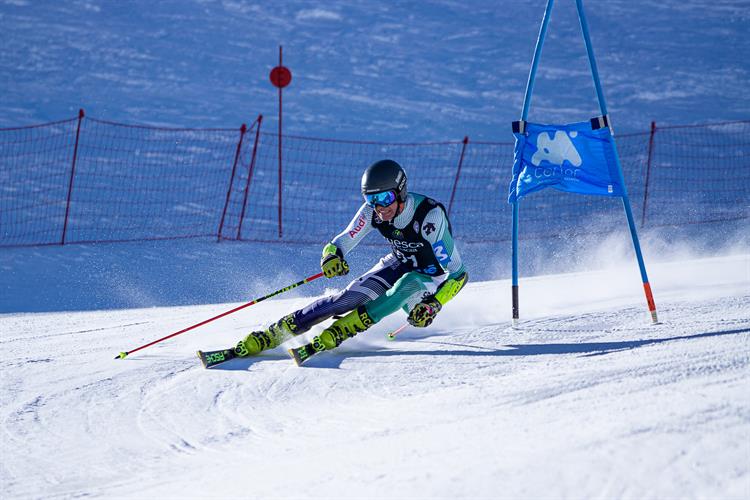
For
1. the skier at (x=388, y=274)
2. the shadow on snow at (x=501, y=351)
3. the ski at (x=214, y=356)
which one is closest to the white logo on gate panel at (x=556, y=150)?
the skier at (x=388, y=274)

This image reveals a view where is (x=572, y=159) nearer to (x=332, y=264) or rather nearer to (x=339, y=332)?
(x=332, y=264)

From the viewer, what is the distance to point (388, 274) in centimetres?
783

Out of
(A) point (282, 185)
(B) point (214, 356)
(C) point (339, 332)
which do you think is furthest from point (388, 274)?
(A) point (282, 185)

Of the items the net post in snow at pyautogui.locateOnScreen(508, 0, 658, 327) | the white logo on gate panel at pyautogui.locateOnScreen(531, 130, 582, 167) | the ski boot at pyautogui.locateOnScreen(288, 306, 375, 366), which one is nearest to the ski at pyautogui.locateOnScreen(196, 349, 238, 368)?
the ski boot at pyautogui.locateOnScreen(288, 306, 375, 366)

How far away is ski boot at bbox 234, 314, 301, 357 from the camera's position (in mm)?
7594

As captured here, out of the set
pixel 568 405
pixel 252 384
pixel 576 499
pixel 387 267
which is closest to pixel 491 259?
pixel 387 267

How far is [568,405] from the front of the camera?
570 cm

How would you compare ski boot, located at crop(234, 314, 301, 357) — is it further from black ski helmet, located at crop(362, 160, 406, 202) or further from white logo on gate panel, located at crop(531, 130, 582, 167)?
white logo on gate panel, located at crop(531, 130, 582, 167)

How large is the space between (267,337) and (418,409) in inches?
74.8

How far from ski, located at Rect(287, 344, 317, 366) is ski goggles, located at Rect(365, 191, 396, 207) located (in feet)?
3.83

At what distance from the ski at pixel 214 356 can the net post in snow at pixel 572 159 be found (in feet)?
7.87

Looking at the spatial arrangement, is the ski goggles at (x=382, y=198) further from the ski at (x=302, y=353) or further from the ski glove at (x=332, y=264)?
the ski at (x=302, y=353)

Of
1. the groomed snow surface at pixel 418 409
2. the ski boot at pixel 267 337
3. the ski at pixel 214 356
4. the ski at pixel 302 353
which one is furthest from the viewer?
the ski boot at pixel 267 337

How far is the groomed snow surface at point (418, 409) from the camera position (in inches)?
193
